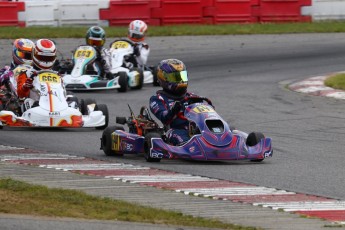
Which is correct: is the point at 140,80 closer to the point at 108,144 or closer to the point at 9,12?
the point at 108,144

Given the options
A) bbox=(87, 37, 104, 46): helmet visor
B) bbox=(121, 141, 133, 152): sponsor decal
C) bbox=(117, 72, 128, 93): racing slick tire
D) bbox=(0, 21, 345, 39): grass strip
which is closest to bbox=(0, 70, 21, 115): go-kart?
bbox=(121, 141, 133, 152): sponsor decal

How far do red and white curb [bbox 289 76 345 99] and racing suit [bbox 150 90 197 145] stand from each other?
6008 millimetres

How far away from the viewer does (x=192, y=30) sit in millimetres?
26422

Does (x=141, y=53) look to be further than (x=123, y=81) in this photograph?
Yes

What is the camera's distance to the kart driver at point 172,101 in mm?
11258

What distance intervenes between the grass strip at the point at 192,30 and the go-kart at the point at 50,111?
10.7m

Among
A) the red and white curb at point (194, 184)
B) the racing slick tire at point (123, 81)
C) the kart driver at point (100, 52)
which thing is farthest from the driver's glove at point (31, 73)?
the kart driver at point (100, 52)

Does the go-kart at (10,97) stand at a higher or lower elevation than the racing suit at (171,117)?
lower

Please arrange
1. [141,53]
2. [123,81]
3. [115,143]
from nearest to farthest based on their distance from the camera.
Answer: [115,143] < [123,81] < [141,53]

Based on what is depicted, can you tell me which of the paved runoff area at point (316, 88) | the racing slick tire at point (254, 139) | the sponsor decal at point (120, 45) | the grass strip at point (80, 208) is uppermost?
the grass strip at point (80, 208)

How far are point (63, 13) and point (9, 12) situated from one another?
1.56 m

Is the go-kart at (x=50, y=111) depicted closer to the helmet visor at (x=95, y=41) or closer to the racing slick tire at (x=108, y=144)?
the racing slick tire at (x=108, y=144)

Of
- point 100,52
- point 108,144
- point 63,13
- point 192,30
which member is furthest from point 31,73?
point 63,13

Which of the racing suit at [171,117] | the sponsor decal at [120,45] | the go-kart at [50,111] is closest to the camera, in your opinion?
the racing suit at [171,117]
